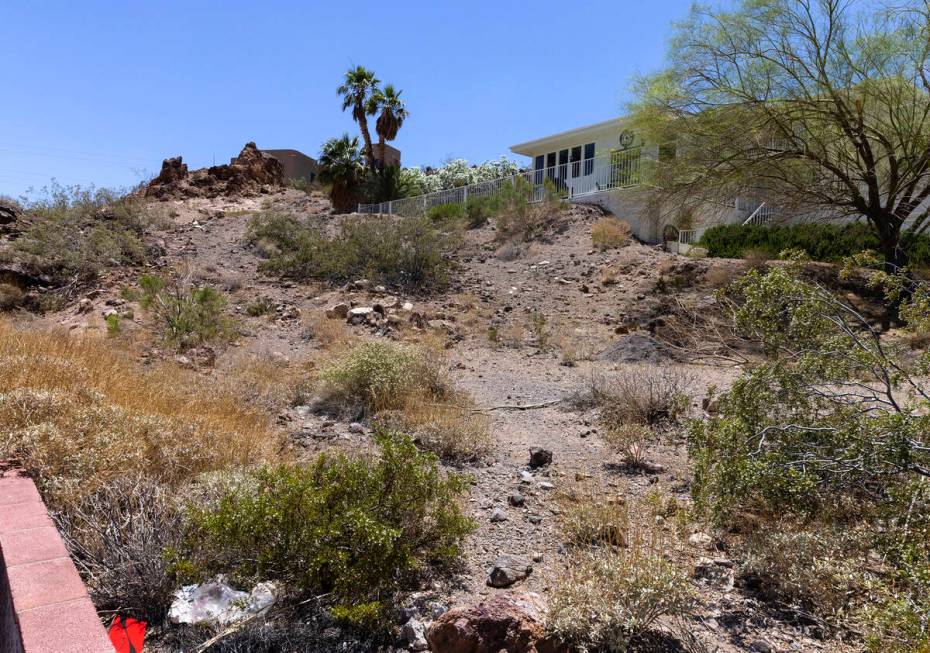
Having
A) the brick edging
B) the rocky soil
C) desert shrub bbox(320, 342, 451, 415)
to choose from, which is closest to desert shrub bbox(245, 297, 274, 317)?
the rocky soil

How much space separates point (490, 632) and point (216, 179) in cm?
3258

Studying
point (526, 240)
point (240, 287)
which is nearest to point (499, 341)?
point (240, 287)

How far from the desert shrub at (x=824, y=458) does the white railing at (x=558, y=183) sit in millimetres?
15595

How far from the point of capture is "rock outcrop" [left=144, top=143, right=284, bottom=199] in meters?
29.8

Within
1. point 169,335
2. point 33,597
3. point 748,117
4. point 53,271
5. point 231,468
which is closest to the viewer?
point 33,597

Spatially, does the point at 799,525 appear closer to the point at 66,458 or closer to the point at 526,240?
the point at 66,458

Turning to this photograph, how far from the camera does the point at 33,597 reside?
Result: 7.67ft

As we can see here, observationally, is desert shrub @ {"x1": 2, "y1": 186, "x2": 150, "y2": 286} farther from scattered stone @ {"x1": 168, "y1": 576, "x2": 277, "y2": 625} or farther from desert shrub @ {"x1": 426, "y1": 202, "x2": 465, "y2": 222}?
scattered stone @ {"x1": 168, "y1": 576, "x2": 277, "y2": 625}

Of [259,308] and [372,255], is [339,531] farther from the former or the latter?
[372,255]

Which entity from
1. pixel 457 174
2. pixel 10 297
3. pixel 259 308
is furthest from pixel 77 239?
pixel 457 174

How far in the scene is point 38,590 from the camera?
2.38 meters

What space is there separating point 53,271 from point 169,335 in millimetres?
7167

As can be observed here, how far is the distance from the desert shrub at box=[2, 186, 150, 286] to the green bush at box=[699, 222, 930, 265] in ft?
50.8

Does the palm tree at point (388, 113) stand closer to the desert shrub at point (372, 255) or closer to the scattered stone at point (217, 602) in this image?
the desert shrub at point (372, 255)
